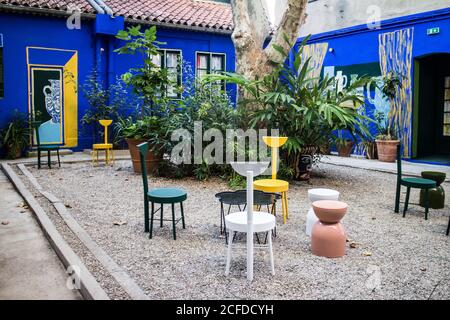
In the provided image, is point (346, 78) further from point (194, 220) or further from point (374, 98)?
point (194, 220)

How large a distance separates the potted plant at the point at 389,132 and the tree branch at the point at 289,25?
3289 mm

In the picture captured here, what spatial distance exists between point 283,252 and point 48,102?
9621mm

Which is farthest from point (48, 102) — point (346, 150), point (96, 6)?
point (346, 150)

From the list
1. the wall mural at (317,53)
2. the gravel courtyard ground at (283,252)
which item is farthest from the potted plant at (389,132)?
the gravel courtyard ground at (283,252)

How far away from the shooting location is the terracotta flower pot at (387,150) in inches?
442

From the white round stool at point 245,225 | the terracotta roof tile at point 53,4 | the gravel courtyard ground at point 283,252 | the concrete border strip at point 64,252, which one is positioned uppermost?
the terracotta roof tile at point 53,4

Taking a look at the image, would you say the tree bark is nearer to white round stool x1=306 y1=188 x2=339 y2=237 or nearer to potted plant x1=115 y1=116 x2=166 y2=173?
potted plant x1=115 y1=116 x2=166 y2=173

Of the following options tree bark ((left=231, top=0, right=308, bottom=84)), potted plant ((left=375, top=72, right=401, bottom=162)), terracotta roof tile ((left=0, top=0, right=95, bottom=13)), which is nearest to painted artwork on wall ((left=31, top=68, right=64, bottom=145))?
terracotta roof tile ((left=0, top=0, right=95, bottom=13))

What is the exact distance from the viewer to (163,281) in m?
3.72

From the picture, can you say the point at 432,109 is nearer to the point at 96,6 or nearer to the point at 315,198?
the point at 315,198

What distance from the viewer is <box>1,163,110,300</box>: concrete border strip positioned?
3.37 metres

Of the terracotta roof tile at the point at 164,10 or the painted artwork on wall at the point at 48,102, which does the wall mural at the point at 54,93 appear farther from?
the terracotta roof tile at the point at 164,10
